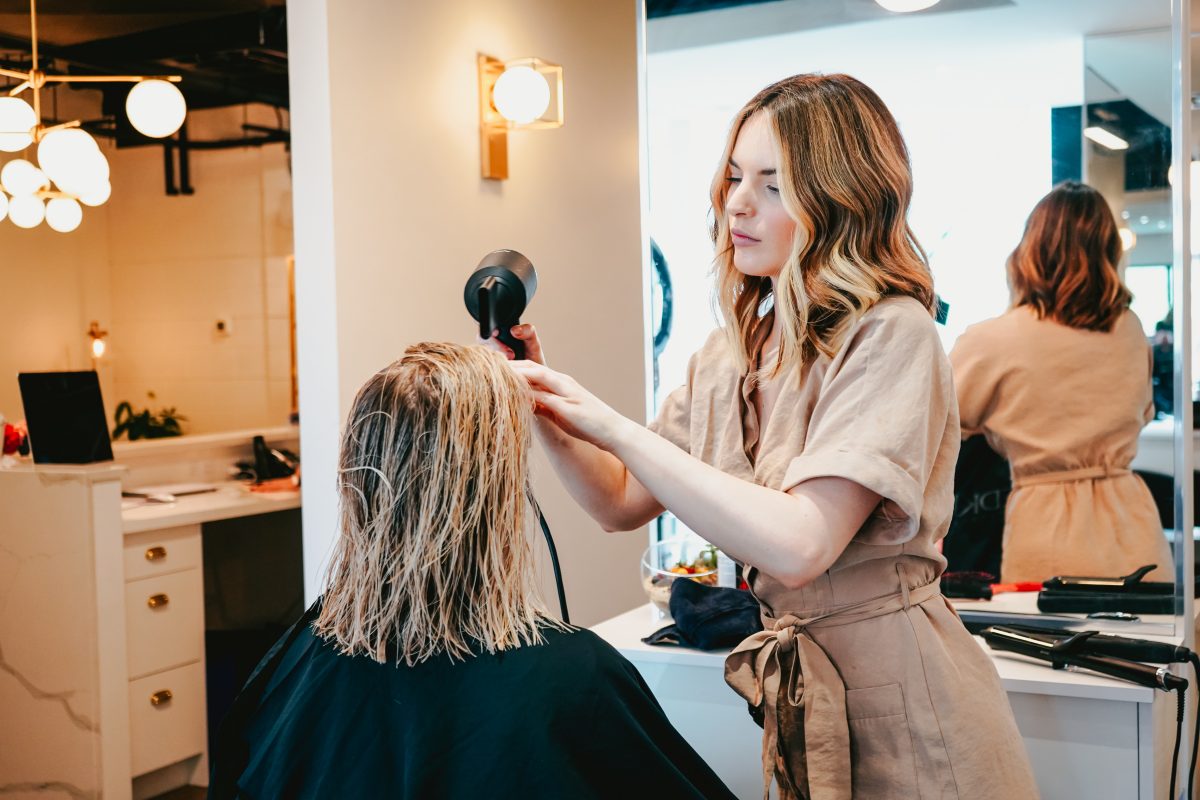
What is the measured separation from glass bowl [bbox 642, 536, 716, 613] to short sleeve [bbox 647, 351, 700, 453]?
0.51 meters

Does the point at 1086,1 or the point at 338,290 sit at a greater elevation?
the point at 1086,1

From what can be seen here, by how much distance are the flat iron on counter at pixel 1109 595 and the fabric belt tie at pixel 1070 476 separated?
162mm

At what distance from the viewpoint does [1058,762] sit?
1.58 m

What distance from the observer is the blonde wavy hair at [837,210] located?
3.89 feet

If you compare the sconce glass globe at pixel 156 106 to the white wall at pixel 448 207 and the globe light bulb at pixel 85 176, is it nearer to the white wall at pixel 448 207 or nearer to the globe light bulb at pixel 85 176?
the globe light bulb at pixel 85 176

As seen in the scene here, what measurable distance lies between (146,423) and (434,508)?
6.84m

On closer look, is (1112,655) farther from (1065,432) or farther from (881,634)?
(881,634)

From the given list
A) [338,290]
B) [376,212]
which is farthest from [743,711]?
[376,212]

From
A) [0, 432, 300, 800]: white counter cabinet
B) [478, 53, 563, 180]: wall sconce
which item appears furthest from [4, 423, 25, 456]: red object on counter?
[478, 53, 563, 180]: wall sconce

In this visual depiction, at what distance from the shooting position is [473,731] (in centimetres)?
116

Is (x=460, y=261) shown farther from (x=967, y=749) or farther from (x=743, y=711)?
(x=967, y=749)

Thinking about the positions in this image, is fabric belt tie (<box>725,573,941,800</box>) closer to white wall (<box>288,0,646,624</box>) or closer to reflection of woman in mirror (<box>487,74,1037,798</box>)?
reflection of woman in mirror (<box>487,74,1037,798</box>)

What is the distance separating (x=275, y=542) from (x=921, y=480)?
399 cm

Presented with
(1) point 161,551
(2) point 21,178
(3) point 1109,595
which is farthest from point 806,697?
(2) point 21,178
